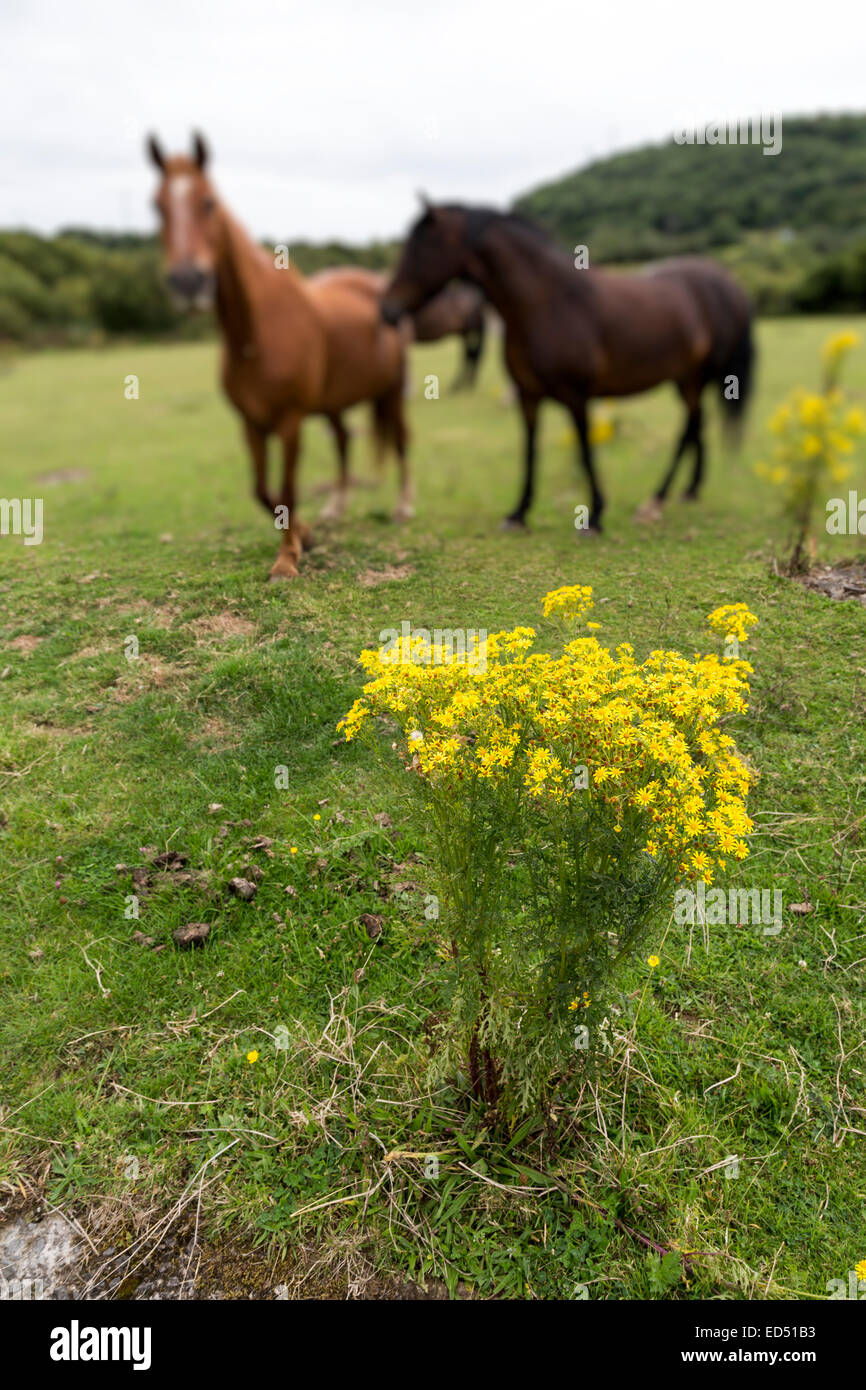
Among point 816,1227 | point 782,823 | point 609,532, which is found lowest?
point 816,1227

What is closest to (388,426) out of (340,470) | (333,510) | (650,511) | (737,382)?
→ (340,470)

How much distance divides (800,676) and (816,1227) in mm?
2358

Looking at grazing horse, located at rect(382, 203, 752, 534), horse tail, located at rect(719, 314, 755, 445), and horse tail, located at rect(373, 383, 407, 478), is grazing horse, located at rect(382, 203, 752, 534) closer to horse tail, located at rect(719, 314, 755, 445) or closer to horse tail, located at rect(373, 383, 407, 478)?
horse tail, located at rect(719, 314, 755, 445)

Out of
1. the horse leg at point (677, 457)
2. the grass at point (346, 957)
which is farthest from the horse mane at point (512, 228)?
the grass at point (346, 957)

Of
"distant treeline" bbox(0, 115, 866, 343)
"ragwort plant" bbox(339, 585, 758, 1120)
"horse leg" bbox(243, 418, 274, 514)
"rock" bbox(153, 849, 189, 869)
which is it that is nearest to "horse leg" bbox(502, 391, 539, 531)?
"distant treeline" bbox(0, 115, 866, 343)

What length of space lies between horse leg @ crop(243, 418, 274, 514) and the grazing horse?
1025 millimetres

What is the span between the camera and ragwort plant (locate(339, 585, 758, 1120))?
2035 millimetres

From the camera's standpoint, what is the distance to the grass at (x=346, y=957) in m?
2.53

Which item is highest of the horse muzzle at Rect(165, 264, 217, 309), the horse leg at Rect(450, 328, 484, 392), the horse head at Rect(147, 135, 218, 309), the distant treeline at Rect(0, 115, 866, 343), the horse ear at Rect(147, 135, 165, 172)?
the distant treeline at Rect(0, 115, 866, 343)

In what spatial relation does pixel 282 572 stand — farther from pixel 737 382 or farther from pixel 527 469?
pixel 737 382

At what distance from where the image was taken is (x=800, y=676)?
146 inches

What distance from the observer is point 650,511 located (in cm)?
516

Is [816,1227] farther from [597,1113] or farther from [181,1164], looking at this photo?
[181,1164]

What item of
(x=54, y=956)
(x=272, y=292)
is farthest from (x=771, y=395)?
(x=54, y=956)
